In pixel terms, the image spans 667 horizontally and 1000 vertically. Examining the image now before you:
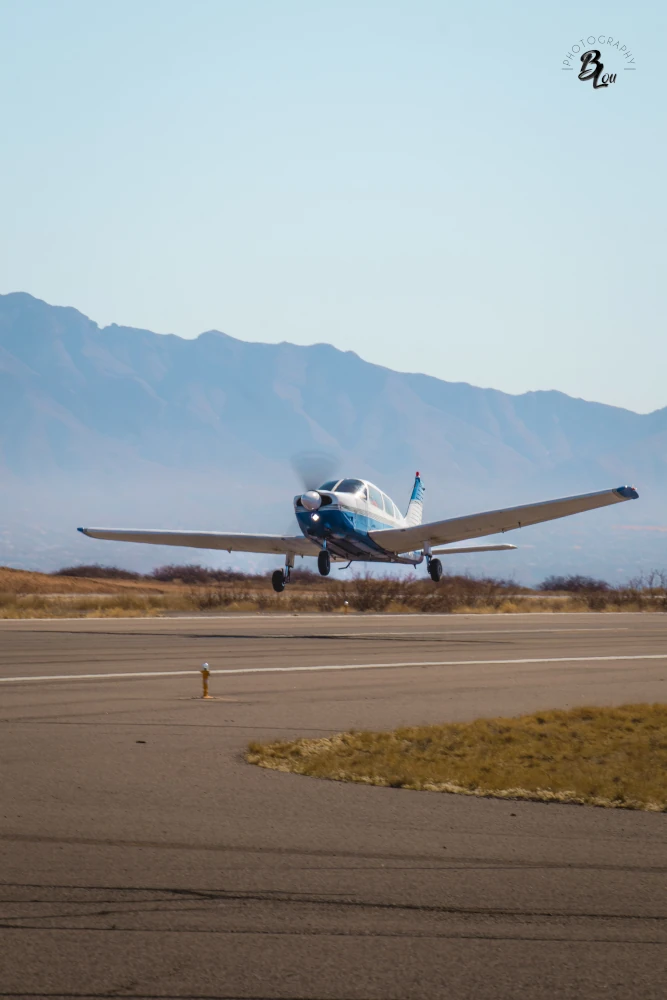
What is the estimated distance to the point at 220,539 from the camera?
42.3 metres

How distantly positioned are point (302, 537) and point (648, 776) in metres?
30.1

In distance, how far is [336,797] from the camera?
898cm

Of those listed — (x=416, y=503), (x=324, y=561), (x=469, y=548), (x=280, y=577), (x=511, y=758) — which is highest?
(x=416, y=503)

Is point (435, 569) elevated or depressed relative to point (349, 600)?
elevated

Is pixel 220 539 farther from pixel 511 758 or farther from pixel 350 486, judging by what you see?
pixel 511 758

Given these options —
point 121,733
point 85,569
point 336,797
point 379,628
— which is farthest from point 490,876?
point 85,569

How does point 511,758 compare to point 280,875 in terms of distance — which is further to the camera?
point 511,758

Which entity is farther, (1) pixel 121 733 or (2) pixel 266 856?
(1) pixel 121 733

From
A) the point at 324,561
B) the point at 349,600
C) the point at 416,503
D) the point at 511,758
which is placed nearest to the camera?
the point at 511,758

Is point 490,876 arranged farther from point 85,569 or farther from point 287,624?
point 85,569

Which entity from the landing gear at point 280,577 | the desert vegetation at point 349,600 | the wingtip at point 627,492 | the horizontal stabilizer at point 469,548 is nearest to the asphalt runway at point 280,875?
the wingtip at point 627,492

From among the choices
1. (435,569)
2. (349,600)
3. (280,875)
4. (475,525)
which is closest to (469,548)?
(435,569)

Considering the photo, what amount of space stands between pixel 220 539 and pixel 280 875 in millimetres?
36058

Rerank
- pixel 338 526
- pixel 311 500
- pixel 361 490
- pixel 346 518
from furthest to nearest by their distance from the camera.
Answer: pixel 361 490, pixel 346 518, pixel 338 526, pixel 311 500
